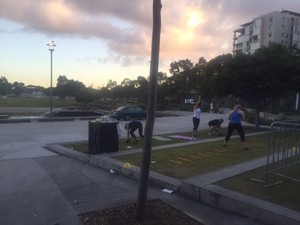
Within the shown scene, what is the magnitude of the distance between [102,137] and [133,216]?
554 centimetres

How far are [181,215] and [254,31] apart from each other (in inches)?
4146

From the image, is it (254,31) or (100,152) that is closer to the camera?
(100,152)

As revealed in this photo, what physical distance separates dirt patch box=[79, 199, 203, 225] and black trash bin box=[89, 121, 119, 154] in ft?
16.3

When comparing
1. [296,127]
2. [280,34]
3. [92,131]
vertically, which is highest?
[280,34]

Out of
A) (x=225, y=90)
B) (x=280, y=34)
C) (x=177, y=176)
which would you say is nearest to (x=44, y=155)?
(x=177, y=176)

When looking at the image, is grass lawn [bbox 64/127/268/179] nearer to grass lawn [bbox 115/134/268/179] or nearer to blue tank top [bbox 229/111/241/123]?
grass lawn [bbox 115/134/268/179]

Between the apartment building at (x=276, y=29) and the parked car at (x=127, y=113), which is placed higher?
the apartment building at (x=276, y=29)

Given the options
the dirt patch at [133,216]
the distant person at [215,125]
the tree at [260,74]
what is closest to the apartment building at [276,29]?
the tree at [260,74]

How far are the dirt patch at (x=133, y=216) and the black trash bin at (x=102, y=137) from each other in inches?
196

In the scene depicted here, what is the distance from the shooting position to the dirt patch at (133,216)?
5.32 m

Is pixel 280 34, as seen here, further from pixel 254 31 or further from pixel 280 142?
pixel 280 142

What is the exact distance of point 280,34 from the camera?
10038cm

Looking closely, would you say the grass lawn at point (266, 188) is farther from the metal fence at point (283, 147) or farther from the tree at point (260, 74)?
the tree at point (260, 74)

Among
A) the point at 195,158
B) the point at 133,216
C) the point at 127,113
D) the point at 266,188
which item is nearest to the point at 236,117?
the point at 195,158
